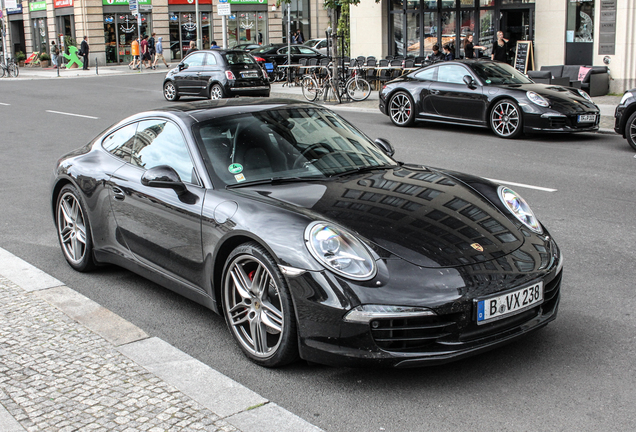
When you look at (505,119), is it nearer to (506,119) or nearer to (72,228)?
(506,119)

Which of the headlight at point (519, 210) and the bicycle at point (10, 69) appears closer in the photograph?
the headlight at point (519, 210)

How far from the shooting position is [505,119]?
13.3 metres

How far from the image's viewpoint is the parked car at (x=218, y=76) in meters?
20.9

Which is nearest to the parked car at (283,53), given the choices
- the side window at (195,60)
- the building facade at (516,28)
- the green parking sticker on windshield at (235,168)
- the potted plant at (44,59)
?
the building facade at (516,28)

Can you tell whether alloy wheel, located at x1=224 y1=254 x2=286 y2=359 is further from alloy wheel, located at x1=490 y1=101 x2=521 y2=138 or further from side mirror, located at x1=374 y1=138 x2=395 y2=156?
alloy wheel, located at x1=490 y1=101 x2=521 y2=138

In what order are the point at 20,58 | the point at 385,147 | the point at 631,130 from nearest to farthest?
the point at 385,147 → the point at 631,130 → the point at 20,58

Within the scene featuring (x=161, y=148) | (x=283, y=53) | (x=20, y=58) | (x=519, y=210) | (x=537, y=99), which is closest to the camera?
(x=519, y=210)

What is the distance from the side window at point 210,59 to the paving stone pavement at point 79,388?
57.6ft

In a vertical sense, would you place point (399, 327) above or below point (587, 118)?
below

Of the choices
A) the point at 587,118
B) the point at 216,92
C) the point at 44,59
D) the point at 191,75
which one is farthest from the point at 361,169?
the point at 44,59

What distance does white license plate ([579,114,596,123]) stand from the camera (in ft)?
41.5

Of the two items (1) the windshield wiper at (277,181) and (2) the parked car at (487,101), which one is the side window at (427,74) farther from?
(1) the windshield wiper at (277,181)

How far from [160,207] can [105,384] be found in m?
1.33

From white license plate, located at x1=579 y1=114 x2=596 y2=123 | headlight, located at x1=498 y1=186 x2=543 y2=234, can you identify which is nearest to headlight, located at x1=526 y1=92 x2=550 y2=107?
white license plate, located at x1=579 y1=114 x2=596 y2=123
